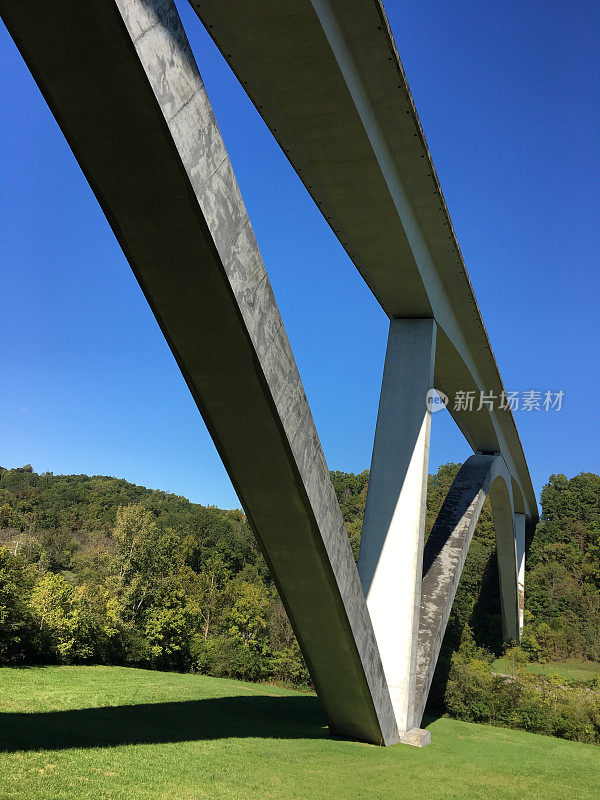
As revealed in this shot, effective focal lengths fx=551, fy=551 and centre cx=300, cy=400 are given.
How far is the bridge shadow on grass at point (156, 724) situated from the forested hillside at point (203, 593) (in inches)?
443

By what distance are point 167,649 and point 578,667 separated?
23.5m

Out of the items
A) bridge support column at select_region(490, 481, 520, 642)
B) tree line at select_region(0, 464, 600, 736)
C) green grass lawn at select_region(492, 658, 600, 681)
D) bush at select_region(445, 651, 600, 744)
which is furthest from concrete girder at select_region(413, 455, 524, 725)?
green grass lawn at select_region(492, 658, 600, 681)

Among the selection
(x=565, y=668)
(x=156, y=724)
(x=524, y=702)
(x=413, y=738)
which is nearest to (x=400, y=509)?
(x=413, y=738)

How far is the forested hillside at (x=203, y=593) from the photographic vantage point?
21.9 meters

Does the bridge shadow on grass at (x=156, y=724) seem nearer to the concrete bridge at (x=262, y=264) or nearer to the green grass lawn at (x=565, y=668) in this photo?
the concrete bridge at (x=262, y=264)

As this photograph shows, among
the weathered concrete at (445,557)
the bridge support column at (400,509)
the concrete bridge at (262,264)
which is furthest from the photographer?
the weathered concrete at (445,557)

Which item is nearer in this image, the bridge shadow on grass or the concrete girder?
the bridge shadow on grass

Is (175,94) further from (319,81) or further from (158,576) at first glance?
(158,576)

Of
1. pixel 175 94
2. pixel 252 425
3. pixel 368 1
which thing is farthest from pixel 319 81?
pixel 252 425

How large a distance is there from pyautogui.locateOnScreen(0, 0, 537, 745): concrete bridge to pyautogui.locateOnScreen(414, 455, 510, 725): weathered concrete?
0.08 meters

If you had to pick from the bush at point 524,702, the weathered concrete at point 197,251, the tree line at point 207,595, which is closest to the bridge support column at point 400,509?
the weathered concrete at point 197,251

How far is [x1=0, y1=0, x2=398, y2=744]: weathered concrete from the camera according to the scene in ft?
11.8

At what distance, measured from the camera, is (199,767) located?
618 cm

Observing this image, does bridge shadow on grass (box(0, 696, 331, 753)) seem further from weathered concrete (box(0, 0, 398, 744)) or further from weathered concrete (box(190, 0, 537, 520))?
weathered concrete (box(190, 0, 537, 520))
